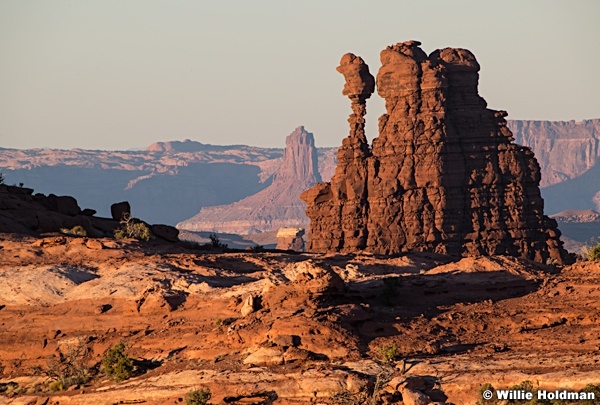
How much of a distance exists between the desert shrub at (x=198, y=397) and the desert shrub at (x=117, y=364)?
13.3 ft

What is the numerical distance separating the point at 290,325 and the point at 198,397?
3.92 m

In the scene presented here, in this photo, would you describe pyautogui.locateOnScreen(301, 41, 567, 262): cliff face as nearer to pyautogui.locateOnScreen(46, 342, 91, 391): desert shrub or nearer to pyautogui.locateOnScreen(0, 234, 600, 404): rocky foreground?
pyautogui.locateOnScreen(0, 234, 600, 404): rocky foreground

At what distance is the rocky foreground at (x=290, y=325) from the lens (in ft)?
108

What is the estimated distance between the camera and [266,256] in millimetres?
49219

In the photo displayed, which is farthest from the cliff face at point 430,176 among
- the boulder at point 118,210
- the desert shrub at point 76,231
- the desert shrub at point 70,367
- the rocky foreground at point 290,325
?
the desert shrub at point 70,367

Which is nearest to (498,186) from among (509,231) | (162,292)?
(509,231)

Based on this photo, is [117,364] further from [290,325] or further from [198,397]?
[198,397]

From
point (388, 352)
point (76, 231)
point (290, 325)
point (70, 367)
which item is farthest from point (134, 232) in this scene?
point (388, 352)

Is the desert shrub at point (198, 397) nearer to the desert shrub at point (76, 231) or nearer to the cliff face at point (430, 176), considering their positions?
the desert shrub at point (76, 231)

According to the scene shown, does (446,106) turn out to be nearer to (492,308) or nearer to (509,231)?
(509,231)

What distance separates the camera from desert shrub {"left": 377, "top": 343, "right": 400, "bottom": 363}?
34.1 meters

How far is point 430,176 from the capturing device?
4011 inches

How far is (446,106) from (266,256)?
56.2 meters

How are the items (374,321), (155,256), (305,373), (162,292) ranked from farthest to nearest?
(155,256) → (162,292) → (374,321) → (305,373)
